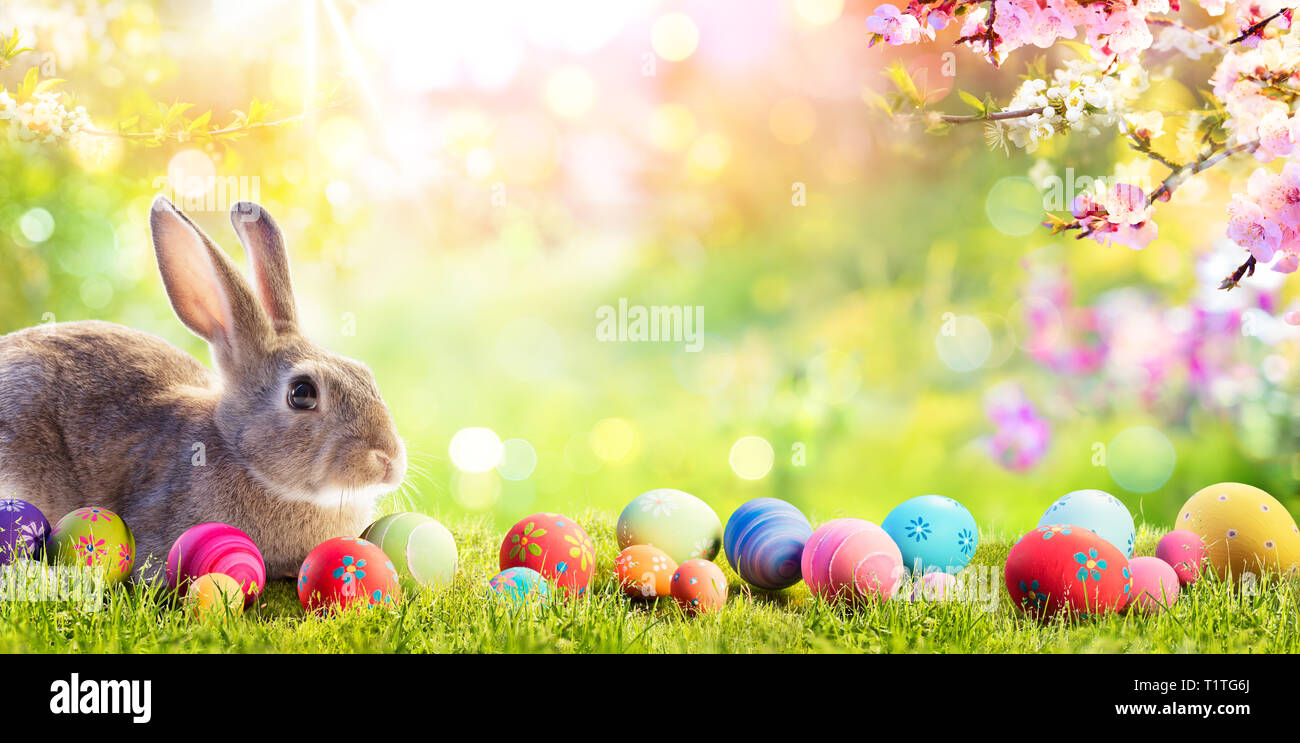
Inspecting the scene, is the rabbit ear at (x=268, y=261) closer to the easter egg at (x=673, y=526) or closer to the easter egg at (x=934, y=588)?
the easter egg at (x=673, y=526)

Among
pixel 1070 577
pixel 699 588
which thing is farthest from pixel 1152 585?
pixel 699 588

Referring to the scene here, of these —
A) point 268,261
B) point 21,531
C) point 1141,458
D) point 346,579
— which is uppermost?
point 268,261

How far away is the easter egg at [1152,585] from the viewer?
249 centimetres

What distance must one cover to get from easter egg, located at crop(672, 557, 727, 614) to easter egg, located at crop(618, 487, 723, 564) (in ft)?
0.98

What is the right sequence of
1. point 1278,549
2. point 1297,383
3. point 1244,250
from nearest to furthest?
point 1244,250
point 1278,549
point 1297,383

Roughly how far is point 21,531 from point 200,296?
0.75m

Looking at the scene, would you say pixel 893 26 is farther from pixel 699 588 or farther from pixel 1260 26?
pixel 699 588

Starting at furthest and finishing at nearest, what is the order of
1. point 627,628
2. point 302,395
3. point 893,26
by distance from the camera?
1. point 302,395
2. point 893,26
3. point 627,628

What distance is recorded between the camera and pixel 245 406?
268 cm

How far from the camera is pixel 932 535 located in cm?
280

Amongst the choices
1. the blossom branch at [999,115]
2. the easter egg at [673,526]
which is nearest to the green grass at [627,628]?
the easter egg at [673,526]
